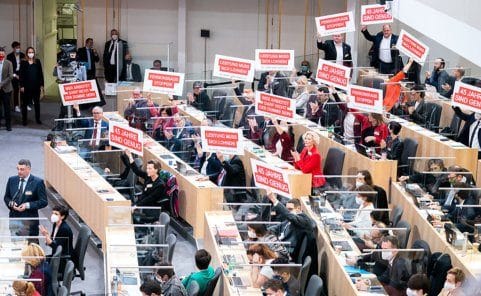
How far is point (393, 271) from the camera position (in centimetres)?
986

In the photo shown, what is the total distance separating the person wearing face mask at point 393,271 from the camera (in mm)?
9703

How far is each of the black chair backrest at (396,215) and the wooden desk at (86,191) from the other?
3006 millimetres

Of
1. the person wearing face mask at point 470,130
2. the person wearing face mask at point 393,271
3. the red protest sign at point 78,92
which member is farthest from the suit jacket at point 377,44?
the person wearing face mask at point 393,271

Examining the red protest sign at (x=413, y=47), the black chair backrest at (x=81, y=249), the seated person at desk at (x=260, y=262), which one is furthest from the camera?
the red protest sign at (x=413, y=47)

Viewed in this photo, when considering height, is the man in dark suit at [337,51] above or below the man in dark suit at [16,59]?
above

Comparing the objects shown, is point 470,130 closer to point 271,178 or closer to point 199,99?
point 271,178

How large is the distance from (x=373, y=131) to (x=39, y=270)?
5844mm

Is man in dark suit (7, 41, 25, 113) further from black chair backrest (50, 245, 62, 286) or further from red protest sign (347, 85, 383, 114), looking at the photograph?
black chair backrest (50, 245, 62, 286)

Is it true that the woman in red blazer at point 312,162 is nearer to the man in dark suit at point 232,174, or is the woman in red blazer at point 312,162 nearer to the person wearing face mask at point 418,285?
the man in dark suit at point 232,174

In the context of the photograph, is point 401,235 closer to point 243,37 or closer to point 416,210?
point 416,210

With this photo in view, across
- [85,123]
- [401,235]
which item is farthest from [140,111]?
[401,235]

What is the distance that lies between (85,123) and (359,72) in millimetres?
6445

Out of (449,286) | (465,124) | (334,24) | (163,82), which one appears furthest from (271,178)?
(334,24)

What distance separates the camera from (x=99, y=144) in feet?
49.5
